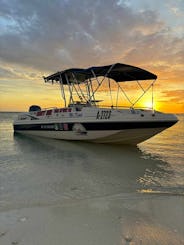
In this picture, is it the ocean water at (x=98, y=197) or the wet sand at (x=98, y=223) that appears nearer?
the wet sand at (x=98, y=223)

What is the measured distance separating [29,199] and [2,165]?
298 centimetres

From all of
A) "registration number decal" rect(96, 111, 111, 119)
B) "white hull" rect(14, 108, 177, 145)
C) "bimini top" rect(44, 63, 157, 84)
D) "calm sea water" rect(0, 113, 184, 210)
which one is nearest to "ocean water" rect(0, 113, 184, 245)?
"calm sea water" rect(0, 113, 184, 210)

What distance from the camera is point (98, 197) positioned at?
381 centimetres

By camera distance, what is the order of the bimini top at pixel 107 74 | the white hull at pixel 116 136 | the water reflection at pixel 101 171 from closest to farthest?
the water reflection at pixel 101 171
the white hull at pixel 116 136
the bimini top at pixel 107 74

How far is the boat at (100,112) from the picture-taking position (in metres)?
8.20

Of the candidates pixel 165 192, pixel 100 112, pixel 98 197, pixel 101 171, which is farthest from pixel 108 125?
pixel 98 197

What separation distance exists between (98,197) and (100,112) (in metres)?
5.21

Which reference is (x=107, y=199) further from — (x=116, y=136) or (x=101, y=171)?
(x=116, y=136)

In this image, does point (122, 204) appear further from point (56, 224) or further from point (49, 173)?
point (49, 173)

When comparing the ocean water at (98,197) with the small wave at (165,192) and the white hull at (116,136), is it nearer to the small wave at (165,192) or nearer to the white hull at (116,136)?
the small wave at (165,192)

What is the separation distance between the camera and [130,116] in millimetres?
8086

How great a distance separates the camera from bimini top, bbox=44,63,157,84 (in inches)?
343

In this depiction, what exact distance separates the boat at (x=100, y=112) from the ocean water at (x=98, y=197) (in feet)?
5.41

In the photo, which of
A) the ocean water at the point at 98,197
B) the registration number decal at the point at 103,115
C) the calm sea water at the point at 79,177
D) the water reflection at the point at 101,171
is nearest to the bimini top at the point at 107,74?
the registration number decal at the point at 103,115
